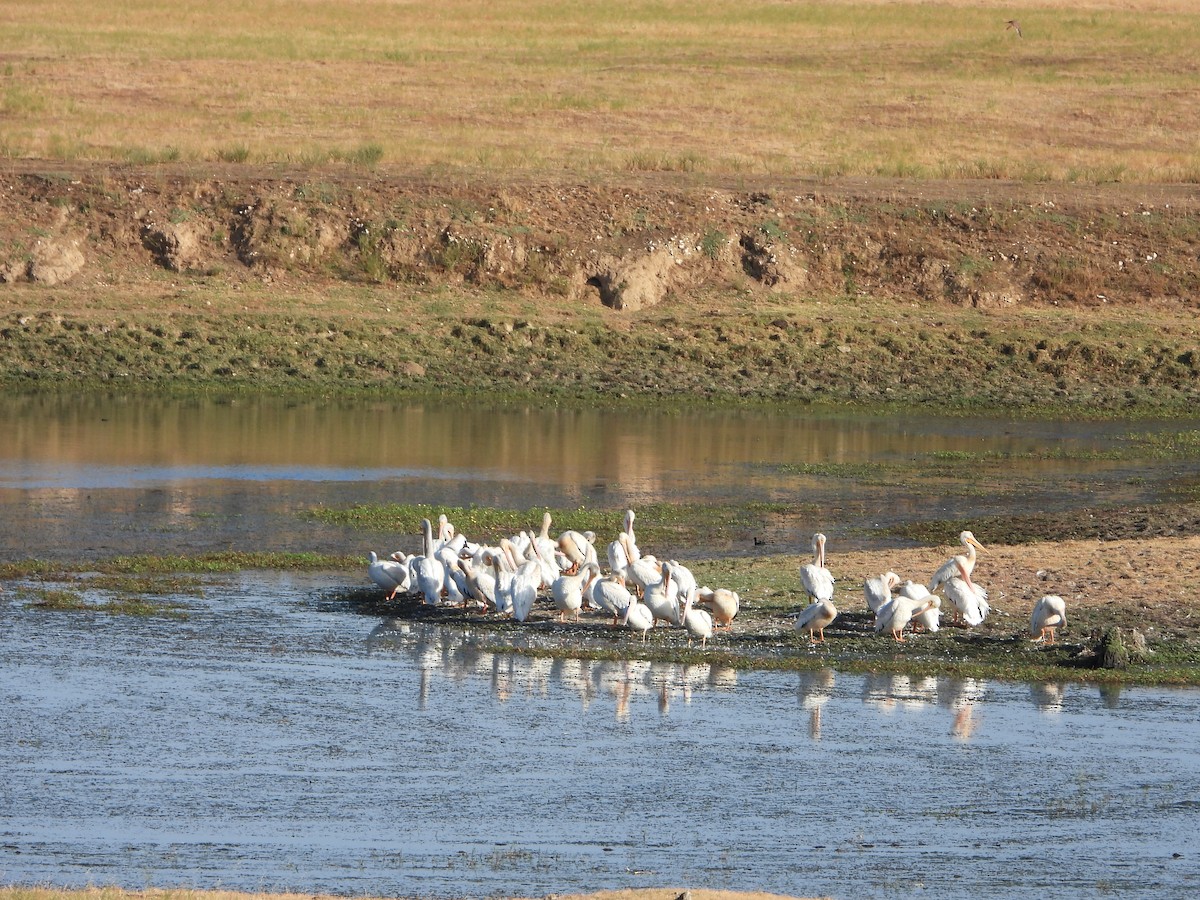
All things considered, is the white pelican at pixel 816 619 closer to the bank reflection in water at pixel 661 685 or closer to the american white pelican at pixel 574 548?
the bank reflection in water at pixel 661 685

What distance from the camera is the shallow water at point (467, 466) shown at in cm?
2102

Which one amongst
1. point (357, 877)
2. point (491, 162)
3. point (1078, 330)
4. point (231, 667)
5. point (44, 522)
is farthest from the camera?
point (491, 162)

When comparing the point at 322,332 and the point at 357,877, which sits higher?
the point at 322,332

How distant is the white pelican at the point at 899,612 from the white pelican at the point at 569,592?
2.45 meters

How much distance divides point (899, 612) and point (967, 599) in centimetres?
65

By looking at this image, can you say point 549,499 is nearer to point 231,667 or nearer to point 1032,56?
point 231,667

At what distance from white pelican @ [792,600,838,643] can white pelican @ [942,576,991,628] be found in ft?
3.21

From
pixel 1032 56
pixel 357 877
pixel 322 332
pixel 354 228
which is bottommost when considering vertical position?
pixel 357 877

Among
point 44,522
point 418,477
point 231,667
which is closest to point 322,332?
point 418,477

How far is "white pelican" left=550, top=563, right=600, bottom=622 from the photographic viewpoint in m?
16.0

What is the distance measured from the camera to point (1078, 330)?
122 feet

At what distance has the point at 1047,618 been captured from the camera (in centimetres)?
1521

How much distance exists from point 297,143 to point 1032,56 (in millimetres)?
31635

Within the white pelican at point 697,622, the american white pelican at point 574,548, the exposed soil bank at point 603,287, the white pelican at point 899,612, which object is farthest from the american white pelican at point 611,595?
the exposed soil bank at point 603,287
